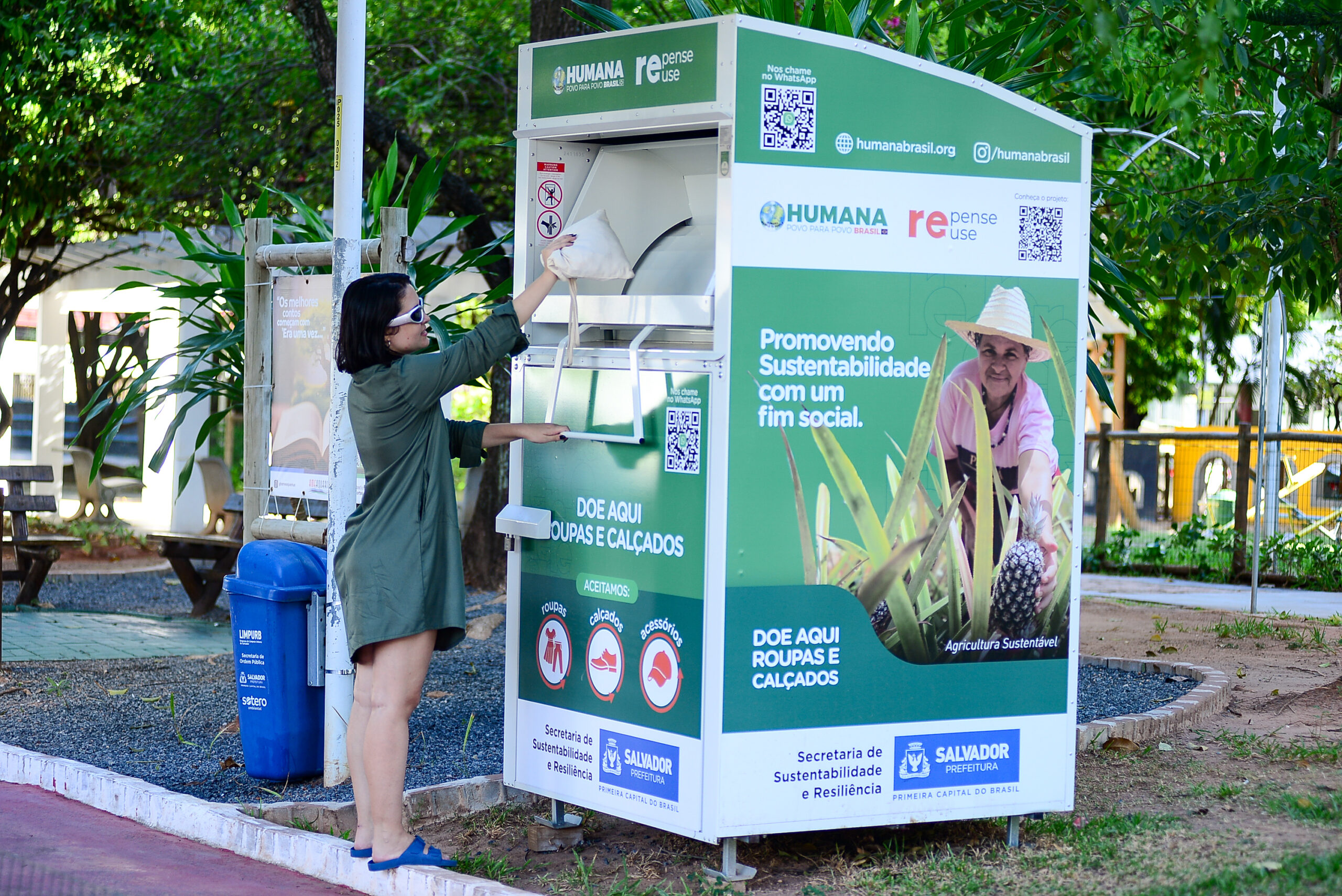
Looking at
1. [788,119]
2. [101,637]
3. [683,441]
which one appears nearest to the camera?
[788,119]

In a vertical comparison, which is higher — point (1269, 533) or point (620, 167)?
point (620, 167)

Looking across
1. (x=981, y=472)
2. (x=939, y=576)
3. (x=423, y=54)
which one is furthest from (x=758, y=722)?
(x=423, y=54)

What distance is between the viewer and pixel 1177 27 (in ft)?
18.6

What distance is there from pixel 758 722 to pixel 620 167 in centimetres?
208

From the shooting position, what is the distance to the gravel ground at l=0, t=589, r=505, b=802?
19.2 feet

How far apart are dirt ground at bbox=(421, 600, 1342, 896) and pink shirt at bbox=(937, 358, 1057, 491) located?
122 centimetres

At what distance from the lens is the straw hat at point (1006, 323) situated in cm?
459

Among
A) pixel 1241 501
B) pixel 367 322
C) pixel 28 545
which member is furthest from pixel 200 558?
pixel 1241 501

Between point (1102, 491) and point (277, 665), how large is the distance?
10.8 metres

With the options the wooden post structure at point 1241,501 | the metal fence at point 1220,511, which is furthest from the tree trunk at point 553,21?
the wooden post structure at point 1241,501

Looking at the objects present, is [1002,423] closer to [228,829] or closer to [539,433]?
[539,433]

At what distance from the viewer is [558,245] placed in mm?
4609

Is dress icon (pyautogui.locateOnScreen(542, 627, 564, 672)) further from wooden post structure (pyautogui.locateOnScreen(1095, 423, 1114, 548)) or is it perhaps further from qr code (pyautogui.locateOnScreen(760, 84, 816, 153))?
wooden post structure (pyautogui.locateOnScreen(1095, 423, 1114, 548))

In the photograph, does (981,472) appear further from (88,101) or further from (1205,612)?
(88,101)
